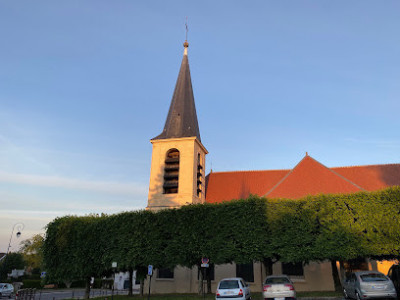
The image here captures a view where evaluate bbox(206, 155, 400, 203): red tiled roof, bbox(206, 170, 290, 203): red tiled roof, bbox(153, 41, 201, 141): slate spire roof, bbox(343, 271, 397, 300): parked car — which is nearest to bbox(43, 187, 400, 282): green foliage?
bbox(206, 155, 400, 203): red tiled roof

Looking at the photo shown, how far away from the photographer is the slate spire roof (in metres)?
34.2

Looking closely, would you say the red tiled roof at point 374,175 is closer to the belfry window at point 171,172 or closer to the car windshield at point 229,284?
the belfry window at point 171,172

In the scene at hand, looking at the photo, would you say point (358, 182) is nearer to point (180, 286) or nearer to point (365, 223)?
point (365, 223)

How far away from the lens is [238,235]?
2194 cm

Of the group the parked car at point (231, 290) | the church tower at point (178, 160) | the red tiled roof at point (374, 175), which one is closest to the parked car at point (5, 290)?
the church tower at point (178, 160)

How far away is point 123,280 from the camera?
56594mm

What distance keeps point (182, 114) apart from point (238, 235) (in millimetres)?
17842

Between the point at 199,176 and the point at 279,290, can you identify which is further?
the point at 199,176

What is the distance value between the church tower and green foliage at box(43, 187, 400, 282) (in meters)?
6.65

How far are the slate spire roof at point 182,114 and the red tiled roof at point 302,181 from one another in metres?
6.70

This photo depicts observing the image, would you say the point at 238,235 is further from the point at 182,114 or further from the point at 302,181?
the point at 182,114

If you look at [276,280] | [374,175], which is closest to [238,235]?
[276,280]

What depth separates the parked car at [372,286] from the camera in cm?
1392

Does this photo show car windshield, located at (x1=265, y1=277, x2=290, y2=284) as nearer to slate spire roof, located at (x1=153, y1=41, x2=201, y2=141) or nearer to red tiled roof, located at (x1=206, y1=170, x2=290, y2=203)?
red tiled roof, located at (x1=206, y1=170, x2=290, y2=203)
